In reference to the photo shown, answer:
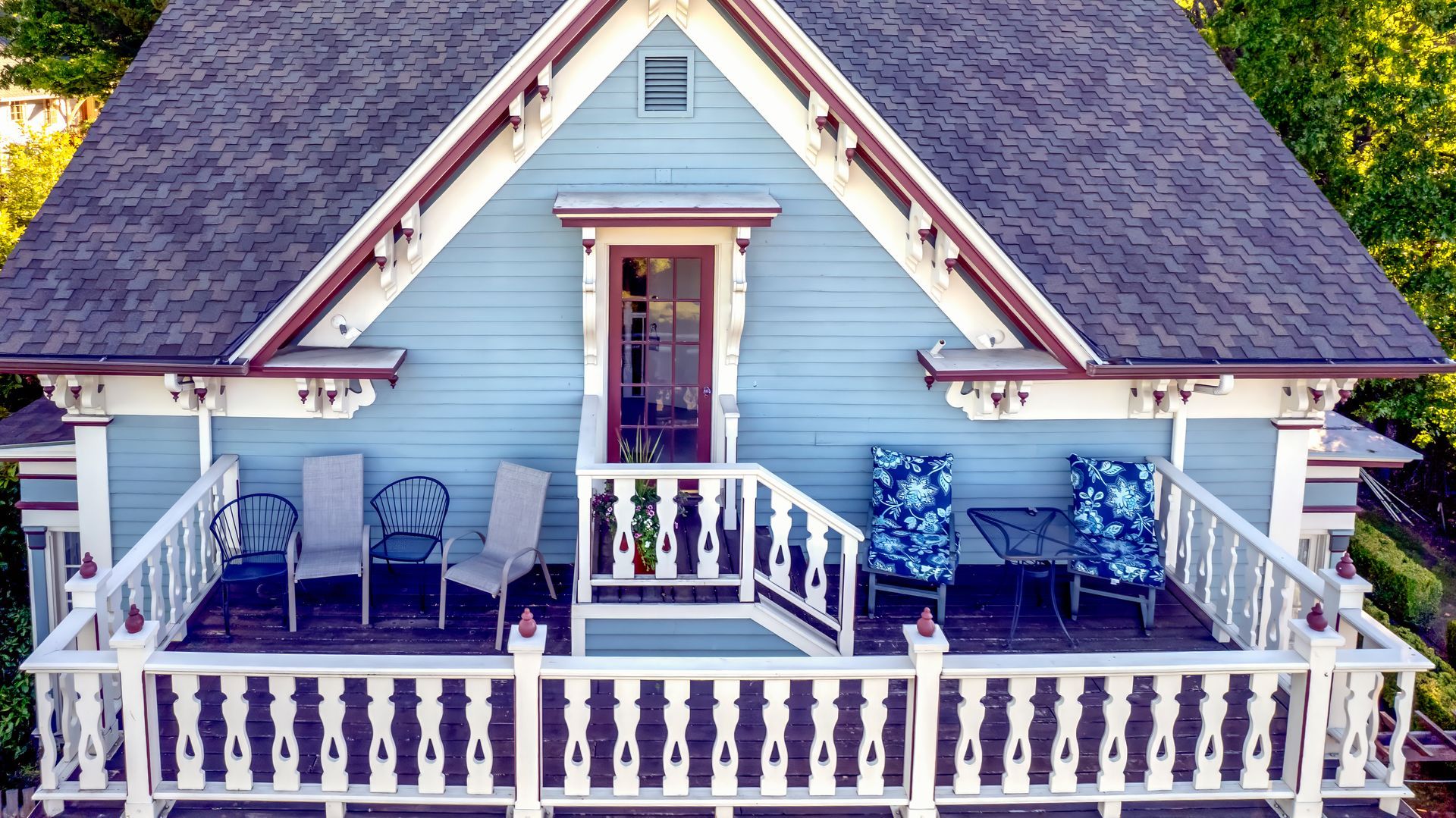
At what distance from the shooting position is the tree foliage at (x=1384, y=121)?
1289 cm

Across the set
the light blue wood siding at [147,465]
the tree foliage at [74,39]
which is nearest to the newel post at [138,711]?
the light blue wood siding at [147,465]

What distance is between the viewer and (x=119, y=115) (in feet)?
30.8

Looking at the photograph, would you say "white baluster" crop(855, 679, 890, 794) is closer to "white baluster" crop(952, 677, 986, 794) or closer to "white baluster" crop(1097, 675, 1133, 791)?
"white baluster" crop(952, 677, 986, 794)

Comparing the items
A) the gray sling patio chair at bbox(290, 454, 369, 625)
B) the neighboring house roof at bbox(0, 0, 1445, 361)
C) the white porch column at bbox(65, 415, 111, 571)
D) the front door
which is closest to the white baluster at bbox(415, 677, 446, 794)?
the gray sling patio chair at bbox(290, 454, 369, 625)

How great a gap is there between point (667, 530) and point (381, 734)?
2051 mm

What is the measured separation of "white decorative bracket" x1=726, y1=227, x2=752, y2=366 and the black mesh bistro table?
205 cm

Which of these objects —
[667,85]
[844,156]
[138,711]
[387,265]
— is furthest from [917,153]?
[138,711]

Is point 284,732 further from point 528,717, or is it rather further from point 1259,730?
point 1259,730

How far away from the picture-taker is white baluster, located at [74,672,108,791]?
573 cm

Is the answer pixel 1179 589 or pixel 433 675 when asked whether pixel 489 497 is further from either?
pixel 1179 589

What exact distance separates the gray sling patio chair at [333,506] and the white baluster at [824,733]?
389 centimetres

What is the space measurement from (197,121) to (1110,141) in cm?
737

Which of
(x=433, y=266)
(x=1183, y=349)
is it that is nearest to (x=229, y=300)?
(x=433, y=266)

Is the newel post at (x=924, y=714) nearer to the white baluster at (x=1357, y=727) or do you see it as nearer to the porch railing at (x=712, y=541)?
the porch railing at (x=712, y=541)
